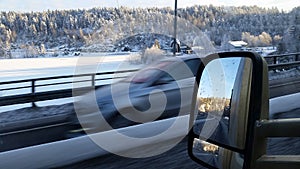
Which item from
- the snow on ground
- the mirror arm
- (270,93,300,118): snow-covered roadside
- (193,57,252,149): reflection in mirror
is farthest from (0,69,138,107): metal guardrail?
the mirror arm

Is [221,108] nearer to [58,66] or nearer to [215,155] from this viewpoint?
[215,155]

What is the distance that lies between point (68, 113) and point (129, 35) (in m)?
8.69

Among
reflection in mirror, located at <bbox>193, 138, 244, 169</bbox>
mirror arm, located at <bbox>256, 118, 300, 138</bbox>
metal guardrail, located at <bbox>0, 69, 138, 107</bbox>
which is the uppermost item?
mirror arm, located at <bbox>256, 118, 300, 138</bbox>

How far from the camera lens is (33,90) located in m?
10.4

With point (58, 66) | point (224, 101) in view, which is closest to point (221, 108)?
point (224, 101)

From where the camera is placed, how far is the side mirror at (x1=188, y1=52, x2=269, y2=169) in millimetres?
1148

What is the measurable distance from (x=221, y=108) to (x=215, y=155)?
0.18 metres

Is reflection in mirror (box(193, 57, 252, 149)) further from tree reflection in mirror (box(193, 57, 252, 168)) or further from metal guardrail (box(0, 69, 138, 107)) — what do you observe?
metal guardrail (box(0, 69, 138, 107))

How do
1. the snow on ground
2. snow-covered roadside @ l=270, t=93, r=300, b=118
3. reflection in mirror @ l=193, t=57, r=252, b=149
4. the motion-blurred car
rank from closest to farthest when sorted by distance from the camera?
reflection in mirror @ l=193, t=57, r=252, b=149 → snow-covered roadside @ l=270, t=93, r=300, b=118 → the motion-blurred car → the snow on ground

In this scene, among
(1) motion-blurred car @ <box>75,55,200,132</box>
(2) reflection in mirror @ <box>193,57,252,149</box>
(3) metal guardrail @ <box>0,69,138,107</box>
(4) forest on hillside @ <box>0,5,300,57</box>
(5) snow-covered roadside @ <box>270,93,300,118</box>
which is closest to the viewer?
(2) reflection in mirror @ <box>193,57,252,149</box>

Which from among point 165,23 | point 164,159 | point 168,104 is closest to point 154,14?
point 165,23

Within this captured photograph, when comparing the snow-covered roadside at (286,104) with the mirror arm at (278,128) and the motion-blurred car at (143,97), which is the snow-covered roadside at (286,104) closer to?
the motion-blurred car at (143,97)

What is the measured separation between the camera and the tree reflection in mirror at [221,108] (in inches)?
48.3

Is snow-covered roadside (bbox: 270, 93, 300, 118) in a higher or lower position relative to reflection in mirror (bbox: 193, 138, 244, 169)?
lower
